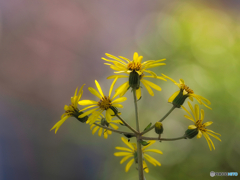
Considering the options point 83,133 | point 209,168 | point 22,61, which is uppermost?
point 22,61

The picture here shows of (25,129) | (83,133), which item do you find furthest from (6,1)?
(83,133)

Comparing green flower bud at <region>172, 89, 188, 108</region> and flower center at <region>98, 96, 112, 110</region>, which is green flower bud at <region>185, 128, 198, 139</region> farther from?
flower center at <region>98, 96, 112, 110</region>

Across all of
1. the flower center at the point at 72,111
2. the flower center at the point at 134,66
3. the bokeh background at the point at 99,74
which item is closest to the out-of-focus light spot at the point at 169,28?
the bokeh background at the point at 99,74

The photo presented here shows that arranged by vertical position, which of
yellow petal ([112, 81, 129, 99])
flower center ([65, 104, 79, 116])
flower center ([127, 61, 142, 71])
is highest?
flower center ([127, 61, 142, 71])

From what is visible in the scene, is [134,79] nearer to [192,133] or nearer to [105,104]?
[105,104]

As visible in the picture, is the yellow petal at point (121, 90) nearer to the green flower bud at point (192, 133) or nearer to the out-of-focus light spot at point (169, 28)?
the green flower bud at point (192, 133)

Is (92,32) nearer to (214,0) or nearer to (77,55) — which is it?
(77,55)

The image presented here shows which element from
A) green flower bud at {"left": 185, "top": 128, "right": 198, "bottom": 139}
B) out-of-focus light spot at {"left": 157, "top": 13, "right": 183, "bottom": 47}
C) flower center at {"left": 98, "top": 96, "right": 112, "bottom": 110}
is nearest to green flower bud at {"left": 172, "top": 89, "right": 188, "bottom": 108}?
green flower bud at {"left": 185, "top": 128, "right": 198, "bottom": 139}

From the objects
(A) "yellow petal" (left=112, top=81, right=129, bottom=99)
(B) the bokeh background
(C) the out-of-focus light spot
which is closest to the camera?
(A) "yellow petal" (left=112, top=81, right=129, bottom=99)
